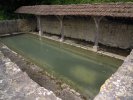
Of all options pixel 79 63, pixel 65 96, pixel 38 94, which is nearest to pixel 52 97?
pixel 38 94

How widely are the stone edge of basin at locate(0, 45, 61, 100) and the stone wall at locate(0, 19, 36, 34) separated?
40.9ft

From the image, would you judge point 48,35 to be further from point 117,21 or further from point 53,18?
point 117,21

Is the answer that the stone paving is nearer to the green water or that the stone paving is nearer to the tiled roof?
the green water

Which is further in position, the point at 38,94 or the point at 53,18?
the point at 53,18

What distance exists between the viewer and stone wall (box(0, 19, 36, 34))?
1879cm

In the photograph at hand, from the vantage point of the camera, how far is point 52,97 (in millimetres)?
5508

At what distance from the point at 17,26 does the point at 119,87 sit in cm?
1643

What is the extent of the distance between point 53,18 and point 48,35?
1.67 metres

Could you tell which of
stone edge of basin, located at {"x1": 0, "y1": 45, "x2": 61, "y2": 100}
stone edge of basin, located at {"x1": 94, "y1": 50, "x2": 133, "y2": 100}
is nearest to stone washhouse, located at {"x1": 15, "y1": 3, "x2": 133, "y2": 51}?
stone edge of basin, located at {"x1": 94, "y1": 50, "x2": 133, "y2": 100}

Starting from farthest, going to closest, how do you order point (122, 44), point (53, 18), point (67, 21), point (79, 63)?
point (53, 18) < point (67, 21) < point (122, 44) < point (79, 63)

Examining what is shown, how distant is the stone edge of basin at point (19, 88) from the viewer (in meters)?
5.48

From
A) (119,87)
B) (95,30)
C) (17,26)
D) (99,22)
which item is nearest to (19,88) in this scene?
(119,87)

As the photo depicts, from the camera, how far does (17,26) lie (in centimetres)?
1970

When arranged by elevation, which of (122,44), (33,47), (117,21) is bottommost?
(33,47)
